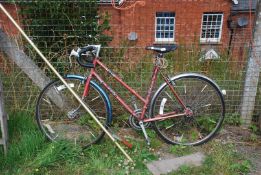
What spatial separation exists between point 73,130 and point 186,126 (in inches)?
60.7

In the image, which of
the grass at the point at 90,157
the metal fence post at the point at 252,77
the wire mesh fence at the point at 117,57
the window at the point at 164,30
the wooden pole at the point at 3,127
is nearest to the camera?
the grass at the point at 90,157

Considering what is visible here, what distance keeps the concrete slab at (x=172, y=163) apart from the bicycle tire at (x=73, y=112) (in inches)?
30.5

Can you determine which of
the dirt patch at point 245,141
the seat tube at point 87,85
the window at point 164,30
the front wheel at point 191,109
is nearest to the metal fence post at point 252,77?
the dirt patch at point 245,141

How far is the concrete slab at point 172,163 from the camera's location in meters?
3.49

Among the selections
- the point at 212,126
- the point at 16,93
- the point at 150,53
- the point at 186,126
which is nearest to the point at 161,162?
the point at 186,126

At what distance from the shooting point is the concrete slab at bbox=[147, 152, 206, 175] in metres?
3.49

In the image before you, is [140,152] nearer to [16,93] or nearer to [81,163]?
[81,163]

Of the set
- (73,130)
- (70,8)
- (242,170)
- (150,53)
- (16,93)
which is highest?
(70,8)

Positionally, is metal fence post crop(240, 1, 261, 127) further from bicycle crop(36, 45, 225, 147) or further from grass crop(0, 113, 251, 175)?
grass crop(0, 113, 251, 175)

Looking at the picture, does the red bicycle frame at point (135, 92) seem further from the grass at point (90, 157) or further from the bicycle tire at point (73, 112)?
the grass at point (90, 157)

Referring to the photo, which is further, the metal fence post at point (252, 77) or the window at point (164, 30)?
the window at point (164, 30)

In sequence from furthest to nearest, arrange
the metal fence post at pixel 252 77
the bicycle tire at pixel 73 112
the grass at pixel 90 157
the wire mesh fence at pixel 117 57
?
the wire mesh fence at pixel 117 57 < the metal fence post at pixel 252 77 < the bicycle tire at pixel 73 112 < the grass at pixel 90 157

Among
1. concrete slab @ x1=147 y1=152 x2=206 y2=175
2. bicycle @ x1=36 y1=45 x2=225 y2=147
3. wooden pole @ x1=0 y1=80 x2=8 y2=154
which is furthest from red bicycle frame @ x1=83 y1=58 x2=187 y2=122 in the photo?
wooden pole @ x1=0 y1=80 x2=8 y2=154

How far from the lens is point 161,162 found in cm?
365
